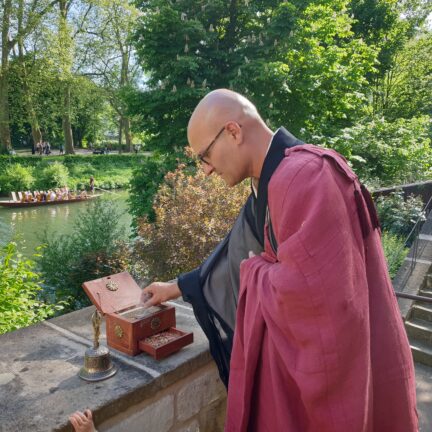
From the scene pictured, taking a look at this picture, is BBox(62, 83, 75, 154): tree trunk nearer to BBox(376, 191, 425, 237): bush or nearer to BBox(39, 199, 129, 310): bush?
BBox(39, 199, 129, 310): bush

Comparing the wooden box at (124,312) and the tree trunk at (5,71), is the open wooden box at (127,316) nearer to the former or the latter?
the wooden box at (124,312)

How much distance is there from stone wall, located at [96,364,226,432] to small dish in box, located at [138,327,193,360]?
147 mm

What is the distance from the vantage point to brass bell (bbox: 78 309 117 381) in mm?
1728

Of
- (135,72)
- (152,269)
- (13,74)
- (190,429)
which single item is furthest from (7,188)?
(190,429)

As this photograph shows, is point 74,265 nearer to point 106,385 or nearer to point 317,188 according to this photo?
point 106,385

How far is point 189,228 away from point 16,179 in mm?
23582

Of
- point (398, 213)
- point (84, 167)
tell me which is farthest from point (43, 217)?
point (398, 213)

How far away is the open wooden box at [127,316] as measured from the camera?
74.9 inches

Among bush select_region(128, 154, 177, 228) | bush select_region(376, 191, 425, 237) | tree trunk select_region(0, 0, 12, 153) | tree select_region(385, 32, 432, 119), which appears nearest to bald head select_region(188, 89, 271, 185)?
bush select_region(376, 191, 425, 237)

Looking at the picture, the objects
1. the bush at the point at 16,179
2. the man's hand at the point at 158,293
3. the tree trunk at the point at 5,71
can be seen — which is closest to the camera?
the man's hand at the point at 158,293

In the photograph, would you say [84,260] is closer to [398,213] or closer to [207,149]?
[207,149]

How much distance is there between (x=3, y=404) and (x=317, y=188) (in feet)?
4.47

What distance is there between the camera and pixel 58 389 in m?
1.66

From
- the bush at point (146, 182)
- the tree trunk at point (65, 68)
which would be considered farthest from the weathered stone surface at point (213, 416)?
the tree trunk at point (65, 68)
